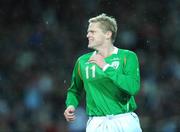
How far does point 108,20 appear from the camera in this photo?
229 inches

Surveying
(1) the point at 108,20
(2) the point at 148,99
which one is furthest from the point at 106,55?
(2) the point at 148,99

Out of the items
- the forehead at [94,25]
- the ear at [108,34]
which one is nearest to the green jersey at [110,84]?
the ear at [108,34]

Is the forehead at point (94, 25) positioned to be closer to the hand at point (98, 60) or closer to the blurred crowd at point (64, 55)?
the hand at point (98, 60)

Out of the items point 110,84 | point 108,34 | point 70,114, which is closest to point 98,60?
point 110,84

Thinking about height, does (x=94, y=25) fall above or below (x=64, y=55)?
above

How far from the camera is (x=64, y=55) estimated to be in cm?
1169

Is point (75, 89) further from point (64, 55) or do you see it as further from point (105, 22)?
point (64, 55)

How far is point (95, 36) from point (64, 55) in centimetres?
593

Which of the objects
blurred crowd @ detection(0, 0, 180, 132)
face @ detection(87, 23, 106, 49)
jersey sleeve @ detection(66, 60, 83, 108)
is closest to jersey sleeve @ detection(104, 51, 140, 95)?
face @ detection(87, 23, 106, 49)

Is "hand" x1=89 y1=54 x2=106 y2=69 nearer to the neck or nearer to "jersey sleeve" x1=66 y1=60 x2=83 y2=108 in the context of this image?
the neck

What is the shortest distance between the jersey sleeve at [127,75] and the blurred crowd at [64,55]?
438cm

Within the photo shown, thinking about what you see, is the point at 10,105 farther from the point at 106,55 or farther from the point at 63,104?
the point at 106,55

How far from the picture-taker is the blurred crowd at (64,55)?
10.5m

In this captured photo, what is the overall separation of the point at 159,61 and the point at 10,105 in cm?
260
